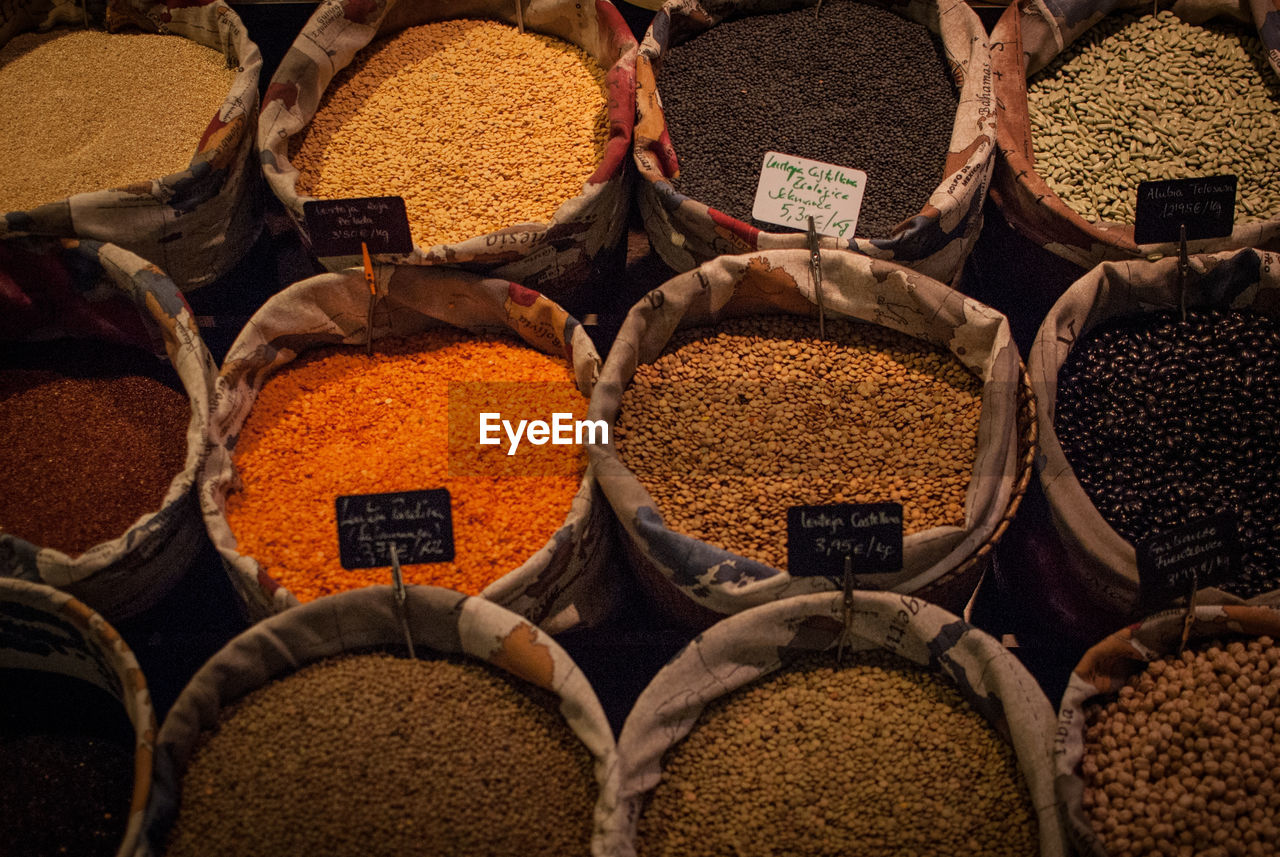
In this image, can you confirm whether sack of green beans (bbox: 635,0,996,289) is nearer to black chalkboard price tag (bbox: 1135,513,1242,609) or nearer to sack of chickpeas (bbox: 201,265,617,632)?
sack of chickpeas (bbox: 201,265,617,632)

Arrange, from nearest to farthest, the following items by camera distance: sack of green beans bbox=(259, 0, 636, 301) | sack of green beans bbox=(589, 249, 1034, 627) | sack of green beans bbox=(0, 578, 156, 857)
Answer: sack of green beans bbox=(0, 578, 156, 857), sack of green beans bbox=(589, 249, 1034, 627), sack of green beans bbox=(259, 0, 636, 301)

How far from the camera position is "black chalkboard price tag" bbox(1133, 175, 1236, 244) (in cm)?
160

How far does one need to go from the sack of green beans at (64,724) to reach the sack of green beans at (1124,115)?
1.73m

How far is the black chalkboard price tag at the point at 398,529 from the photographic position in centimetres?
130

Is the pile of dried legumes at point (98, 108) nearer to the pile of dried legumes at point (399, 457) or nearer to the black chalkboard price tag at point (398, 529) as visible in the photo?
the pile of dried legumes at point (399, 457)

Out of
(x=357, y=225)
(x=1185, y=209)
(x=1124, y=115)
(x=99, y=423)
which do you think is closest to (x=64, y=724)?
(x=99, y=423)

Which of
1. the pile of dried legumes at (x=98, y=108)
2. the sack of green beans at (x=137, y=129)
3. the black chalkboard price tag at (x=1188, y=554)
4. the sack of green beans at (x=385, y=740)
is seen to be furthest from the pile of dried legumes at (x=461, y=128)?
the black chalkboard price tag at (x=1188, y=554)

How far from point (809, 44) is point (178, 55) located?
4.72 ft

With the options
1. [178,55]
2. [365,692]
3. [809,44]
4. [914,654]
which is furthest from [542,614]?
[178,55]

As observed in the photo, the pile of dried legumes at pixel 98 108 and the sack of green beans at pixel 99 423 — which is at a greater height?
the pile of dried legumes at pixel 98 108

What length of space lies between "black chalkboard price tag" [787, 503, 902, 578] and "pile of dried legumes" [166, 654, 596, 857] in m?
0.41

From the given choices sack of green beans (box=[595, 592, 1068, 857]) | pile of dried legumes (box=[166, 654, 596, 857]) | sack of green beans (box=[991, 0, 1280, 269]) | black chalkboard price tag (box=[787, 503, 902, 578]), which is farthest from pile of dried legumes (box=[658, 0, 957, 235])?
pile of dried legumes (box=[166, 654, 596, 857])

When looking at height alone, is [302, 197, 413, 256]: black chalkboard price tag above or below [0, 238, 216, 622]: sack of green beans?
above

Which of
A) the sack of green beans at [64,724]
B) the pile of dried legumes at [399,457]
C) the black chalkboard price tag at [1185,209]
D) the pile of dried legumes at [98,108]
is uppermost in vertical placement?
the pile of dried legumes at [98,108]
